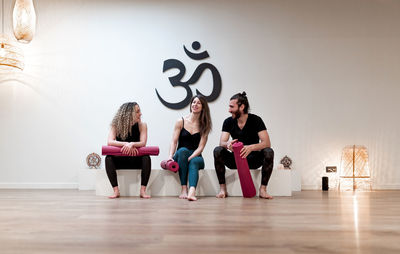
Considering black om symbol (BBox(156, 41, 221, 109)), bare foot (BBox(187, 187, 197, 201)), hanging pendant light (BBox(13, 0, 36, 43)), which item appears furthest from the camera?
black om symbol (BBox(156, 41, 221, 109))

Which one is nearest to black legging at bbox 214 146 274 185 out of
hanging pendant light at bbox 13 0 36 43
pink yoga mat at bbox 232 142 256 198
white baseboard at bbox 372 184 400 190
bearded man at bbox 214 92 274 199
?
bearded man at bbox 214 92 274 199

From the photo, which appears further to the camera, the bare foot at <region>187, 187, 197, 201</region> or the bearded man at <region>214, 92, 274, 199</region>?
the bearded man at <region>214, 92, 274, 199</region>

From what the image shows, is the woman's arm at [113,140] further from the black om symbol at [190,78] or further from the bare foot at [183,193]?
the black om symbol at [190,78]

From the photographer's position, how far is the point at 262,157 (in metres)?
3.57

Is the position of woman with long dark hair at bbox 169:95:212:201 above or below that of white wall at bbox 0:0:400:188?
below

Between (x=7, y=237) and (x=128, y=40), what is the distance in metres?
3.88

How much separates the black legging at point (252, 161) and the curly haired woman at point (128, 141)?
2.20 ft

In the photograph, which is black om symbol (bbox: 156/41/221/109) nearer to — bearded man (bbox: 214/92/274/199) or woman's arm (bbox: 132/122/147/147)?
woman's arm (bbox: 132/122/147/147)

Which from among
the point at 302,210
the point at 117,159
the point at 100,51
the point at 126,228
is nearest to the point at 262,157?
the point at 302,210


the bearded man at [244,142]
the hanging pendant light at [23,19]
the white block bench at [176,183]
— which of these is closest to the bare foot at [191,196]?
the bearded man at [244,142]

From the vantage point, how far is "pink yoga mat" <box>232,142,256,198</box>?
3.33 meters

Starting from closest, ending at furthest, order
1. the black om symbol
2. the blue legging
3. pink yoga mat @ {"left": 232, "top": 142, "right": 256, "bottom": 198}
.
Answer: pink yoga mat @ {"left": 232, "top": 142, "right": 256, "bottom": 198}
the blue legging
the black om symbol

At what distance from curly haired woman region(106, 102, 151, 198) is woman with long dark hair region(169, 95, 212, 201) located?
30 cm

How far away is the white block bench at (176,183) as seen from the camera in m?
A: 3.73
